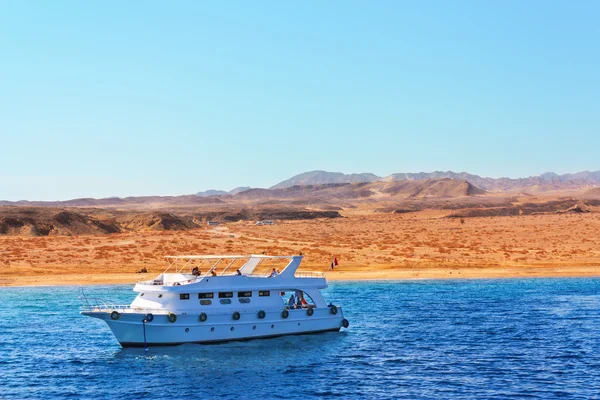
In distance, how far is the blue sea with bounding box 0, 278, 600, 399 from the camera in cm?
3569

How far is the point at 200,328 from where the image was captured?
46.5 metres

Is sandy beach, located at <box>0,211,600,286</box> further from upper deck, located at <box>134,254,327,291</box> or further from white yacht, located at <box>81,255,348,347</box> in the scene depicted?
white yacht, located at <box>81,255,348,347</box>

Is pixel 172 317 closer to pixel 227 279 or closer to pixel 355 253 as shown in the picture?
pixel 227 279

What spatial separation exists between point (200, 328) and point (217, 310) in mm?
1649

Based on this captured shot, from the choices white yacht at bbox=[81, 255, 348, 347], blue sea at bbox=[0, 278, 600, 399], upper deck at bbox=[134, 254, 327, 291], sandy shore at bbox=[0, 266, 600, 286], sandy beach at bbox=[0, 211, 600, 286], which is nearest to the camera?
A: blue sea at bbox=[0, 278, 600, 399]

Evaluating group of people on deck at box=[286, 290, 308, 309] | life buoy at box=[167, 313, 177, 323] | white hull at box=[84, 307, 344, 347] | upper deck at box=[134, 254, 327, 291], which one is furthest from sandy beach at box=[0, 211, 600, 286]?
life buoy at box=[167, 313, 177, 323]

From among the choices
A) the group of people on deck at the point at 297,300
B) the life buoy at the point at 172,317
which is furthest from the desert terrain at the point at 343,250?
the life buoy at the point at 172,317

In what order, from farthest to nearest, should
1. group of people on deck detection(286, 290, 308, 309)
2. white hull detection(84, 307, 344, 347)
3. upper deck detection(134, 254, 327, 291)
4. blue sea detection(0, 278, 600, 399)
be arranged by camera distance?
group of people on deck detection(286, 290, 308, 309)
upper deck detection(134, 254, 327, 291)
white hull detection(84, 307, 344, 347)
blue sea detection(0, 278, 600, 399)

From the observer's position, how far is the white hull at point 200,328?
45.7 m

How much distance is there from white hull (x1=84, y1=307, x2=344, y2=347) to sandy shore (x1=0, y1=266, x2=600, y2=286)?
31.5 meters

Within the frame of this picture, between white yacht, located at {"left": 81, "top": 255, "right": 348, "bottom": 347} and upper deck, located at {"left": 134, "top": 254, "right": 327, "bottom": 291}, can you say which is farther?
upper deck, located at {"left": 134, "top": 254, "right": 327, "bottom": 291}

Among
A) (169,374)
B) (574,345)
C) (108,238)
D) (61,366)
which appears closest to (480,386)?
(574,345)

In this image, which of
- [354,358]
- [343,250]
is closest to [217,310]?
[354,358]

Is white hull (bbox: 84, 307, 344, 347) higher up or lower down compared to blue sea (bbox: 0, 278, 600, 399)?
higher up
